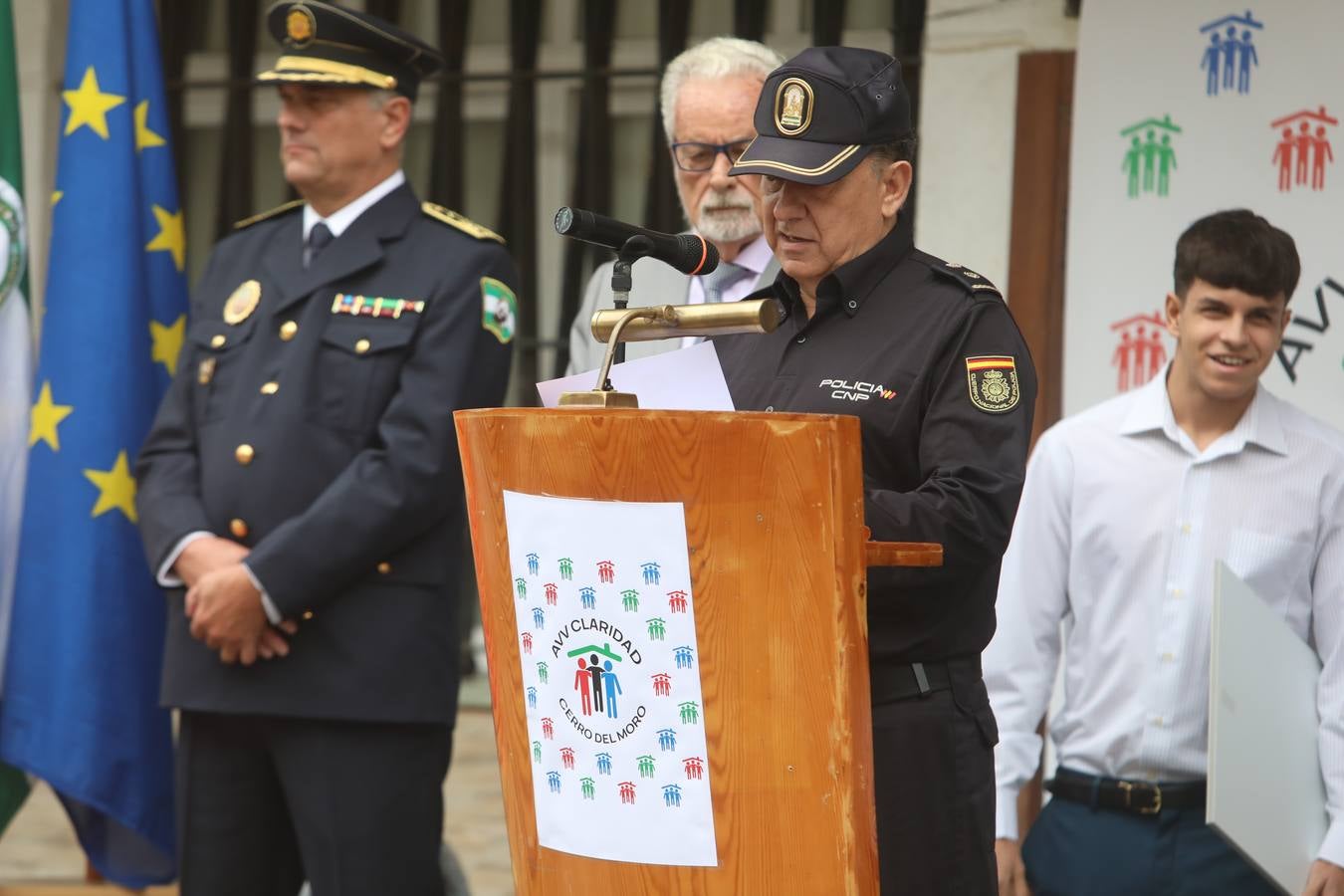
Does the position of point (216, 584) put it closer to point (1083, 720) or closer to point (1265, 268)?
point (1083, 720)

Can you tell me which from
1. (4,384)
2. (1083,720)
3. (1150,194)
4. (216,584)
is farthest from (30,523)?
(1150,194)

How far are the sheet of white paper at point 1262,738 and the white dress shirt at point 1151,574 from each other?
40 mm

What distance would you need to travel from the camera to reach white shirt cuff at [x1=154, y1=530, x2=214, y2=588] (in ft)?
10.2

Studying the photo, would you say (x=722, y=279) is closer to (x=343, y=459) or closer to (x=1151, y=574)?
(x=343, y=459)

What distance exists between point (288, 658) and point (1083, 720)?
1399mm

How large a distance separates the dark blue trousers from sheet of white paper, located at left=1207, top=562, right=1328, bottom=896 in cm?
10

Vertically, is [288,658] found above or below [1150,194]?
below

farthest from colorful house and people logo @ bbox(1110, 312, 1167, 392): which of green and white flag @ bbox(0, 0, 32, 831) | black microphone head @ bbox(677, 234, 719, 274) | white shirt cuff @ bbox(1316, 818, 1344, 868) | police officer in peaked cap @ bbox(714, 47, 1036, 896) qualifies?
green and white flag @ bbox(0, 0, 32, 831)

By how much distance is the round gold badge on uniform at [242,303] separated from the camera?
3.30 meters

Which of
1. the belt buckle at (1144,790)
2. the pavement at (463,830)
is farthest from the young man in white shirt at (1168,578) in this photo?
the pavement at (463,830)

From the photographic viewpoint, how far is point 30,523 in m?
3.84

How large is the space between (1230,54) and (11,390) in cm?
278

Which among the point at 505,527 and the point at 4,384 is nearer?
the point at 505,527

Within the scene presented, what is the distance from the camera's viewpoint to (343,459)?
3.16 metres
